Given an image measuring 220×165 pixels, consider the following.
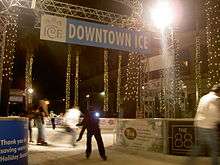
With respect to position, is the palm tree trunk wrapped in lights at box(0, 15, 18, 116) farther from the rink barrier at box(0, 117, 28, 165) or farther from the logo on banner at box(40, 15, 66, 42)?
the rink barrier at box(0, 117, 28, 165)

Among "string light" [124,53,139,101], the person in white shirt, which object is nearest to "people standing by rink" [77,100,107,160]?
the person in white shirt

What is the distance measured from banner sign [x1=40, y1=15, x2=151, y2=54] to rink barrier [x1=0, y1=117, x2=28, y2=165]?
23.0 ft

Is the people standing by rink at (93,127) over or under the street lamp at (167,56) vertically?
under

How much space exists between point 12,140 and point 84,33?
25.3 feet

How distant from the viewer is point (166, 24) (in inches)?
578

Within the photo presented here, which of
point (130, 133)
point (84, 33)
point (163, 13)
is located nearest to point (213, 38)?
point (163, 13)

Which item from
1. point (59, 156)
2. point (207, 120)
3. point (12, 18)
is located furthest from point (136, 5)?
point (207, 120)

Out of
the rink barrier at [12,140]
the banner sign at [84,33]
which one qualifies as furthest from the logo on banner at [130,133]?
the rink barrier at [12,140]

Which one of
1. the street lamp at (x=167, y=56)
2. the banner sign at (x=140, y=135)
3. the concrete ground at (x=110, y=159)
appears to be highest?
the street lamp at (x=167, y=56)

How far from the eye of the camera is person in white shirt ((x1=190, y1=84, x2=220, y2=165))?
24.2 ft

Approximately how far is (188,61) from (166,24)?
53.5ft

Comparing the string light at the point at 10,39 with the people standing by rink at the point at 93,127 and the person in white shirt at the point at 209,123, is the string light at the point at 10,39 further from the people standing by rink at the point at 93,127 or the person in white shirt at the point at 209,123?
the person in white shirt at the point at 209,123

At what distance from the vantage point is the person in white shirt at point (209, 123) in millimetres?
7391

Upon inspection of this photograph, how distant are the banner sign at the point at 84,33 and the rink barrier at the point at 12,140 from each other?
7.01 metres
